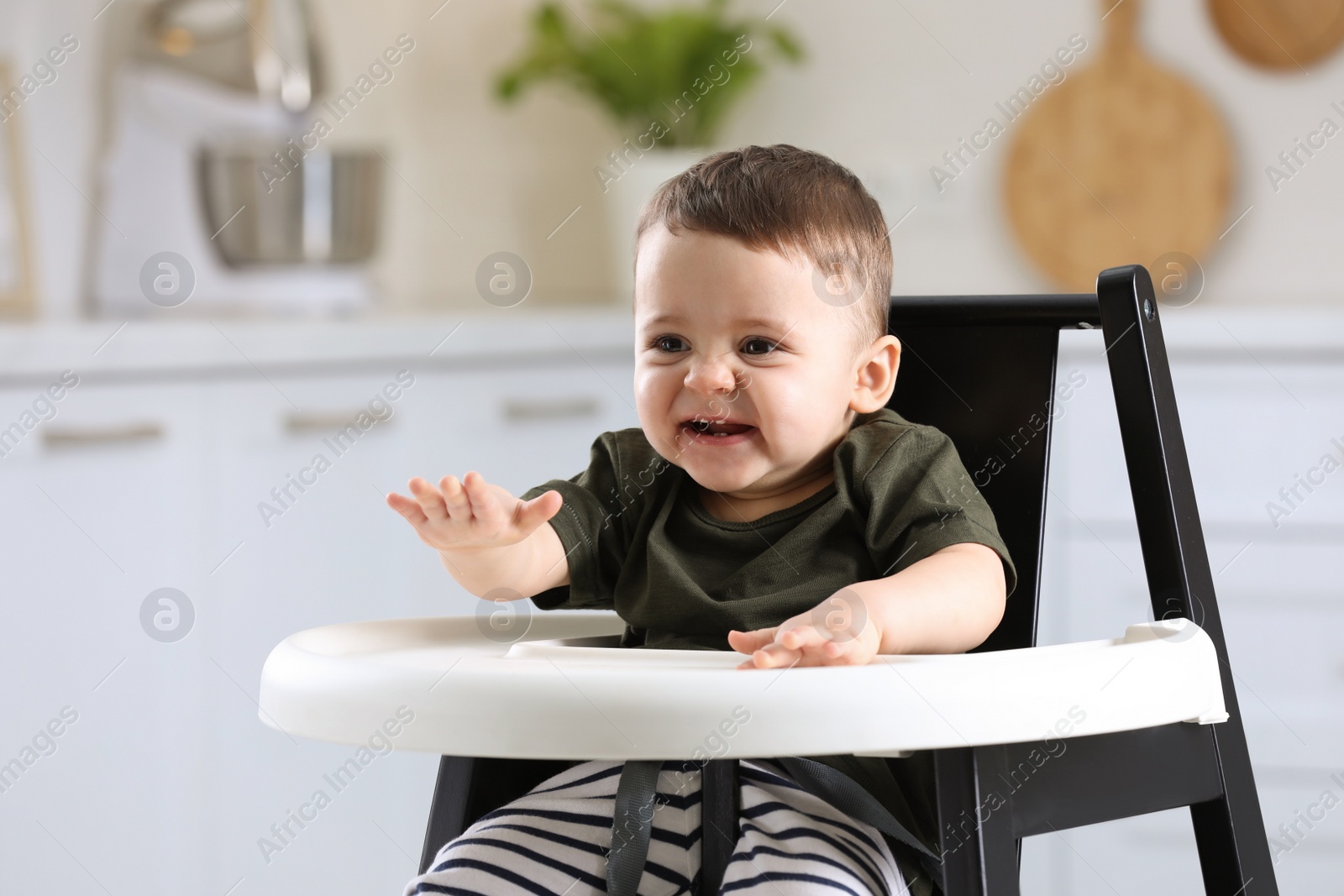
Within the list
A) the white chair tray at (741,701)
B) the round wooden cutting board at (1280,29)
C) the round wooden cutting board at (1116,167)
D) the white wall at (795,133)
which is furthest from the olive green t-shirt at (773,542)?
the round wooden cutting board at (1280,29)

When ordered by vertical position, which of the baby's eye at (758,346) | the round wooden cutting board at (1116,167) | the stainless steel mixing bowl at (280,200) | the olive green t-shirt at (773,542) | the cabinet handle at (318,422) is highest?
the round wooden cutting board at (1116,167)

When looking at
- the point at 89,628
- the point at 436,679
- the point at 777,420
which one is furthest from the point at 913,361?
the point at 89,628

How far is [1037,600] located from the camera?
0.91m

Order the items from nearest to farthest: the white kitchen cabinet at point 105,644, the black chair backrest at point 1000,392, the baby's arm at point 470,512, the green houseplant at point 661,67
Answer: the baby's arm at point 470,512 → the black chair backrest at point 1000,392 → the white kitchen cabinet at point 105,644 → the green houseplant at point 661,67

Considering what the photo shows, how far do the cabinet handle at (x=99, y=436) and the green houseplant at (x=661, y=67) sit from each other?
0.90 metres

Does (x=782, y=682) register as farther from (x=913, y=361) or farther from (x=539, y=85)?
(x=539, y=85)

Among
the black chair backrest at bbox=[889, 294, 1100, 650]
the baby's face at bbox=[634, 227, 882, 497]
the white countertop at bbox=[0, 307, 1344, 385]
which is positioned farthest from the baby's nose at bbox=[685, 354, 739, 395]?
the white countertop at bbox=[0, 307, 1344, 385]

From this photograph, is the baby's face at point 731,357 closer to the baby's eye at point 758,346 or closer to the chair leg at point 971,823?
the baby's eye at point 758,346

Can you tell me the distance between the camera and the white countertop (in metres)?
1.38

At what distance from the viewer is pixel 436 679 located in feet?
2.06

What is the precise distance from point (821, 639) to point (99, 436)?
103 centimetres

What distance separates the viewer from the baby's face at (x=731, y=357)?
2.63 ft

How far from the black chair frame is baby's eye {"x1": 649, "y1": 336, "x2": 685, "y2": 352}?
0.21 meters

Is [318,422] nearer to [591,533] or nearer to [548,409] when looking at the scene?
[548,409]
